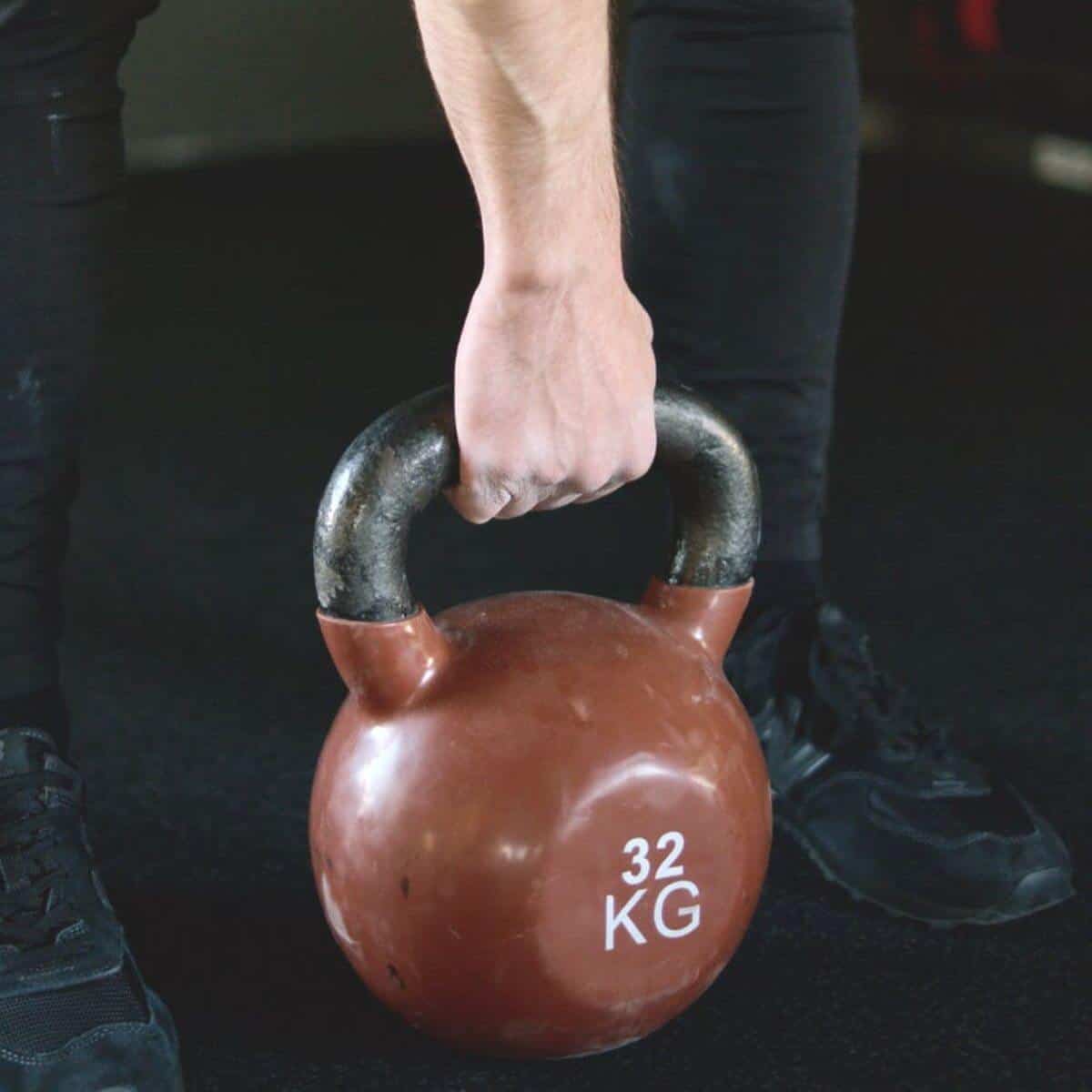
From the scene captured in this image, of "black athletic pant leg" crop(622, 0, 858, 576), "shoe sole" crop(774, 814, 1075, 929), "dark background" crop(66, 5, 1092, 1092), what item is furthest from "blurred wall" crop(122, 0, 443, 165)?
"shoe sole" crop(774, 814, 1075, 929)

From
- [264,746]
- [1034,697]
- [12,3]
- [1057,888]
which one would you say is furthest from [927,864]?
[12,3]

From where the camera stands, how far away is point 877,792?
1.09m

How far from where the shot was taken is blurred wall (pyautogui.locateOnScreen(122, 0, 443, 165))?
4.01m

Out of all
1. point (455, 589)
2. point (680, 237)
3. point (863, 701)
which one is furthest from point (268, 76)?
point (863, 701)

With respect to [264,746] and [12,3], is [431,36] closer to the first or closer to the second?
[12,3]

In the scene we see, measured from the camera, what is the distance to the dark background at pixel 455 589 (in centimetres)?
93

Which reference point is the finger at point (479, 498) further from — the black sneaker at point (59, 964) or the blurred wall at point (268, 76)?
the blurred wall at point (268, 76)

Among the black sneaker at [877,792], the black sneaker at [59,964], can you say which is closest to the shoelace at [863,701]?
the black sneaker at [877,792]

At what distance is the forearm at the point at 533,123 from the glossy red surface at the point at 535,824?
20 centimetres

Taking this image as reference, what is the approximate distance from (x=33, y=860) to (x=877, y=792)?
54cm

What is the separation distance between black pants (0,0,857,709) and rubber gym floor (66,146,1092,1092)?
23 centimetres

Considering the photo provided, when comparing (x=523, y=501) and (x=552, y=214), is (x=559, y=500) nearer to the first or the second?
(x=523, y=501)

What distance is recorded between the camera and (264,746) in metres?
1.29

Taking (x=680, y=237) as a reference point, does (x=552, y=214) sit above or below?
above
